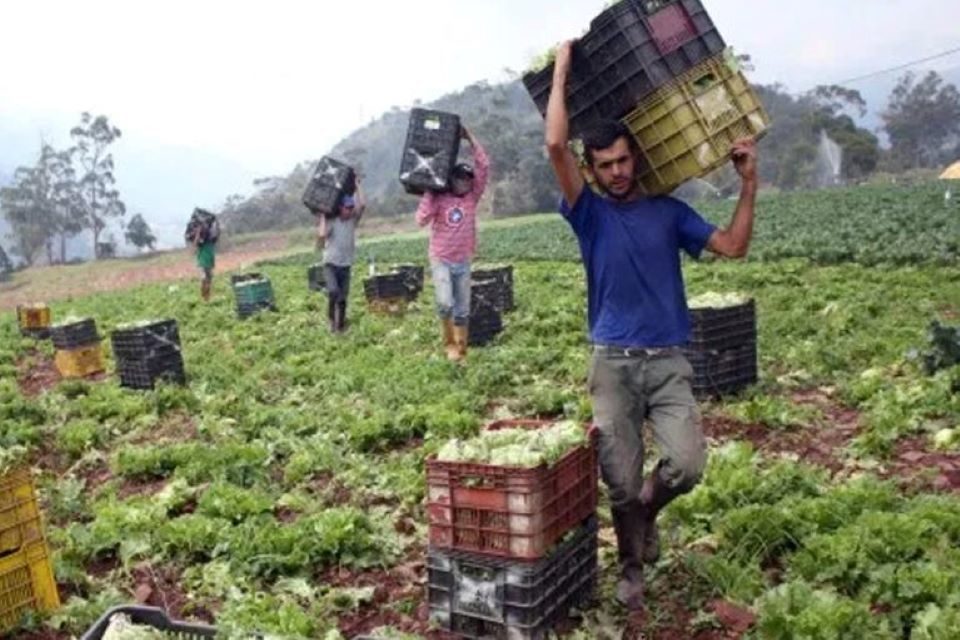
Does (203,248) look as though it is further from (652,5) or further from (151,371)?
(652,5)

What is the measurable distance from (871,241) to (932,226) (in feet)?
12.6

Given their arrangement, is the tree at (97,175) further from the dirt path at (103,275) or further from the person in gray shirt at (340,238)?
the person in gray shirt at (340,238)

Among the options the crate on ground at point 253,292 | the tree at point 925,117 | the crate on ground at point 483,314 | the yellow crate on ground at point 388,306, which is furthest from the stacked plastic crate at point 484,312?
the tree at point 925,117

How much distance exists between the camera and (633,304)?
4977 millimetres

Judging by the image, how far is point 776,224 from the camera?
109 ft

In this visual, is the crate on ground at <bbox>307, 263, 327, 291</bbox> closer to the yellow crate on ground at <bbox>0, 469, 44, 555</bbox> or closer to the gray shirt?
the gray shirt

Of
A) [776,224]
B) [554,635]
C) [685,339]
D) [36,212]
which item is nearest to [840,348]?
[685,339]

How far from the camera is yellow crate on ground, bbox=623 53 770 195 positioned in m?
4.94

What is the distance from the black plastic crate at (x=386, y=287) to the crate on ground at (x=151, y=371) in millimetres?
5375

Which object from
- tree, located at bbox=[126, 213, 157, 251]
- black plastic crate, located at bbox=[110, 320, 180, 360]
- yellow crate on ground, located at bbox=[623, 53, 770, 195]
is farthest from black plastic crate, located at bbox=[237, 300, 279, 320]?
tree, located at bbox=[126, 213, 157, 251]

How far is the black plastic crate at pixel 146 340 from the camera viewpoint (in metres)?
12.4

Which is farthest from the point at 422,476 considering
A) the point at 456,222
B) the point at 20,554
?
the point at 456,222

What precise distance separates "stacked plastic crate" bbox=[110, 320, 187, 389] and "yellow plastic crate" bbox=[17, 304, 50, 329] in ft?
26.4

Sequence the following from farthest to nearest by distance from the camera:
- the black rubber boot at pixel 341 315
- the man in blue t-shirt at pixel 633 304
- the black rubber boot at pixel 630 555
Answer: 1. the black rubber boot at pixel 341 315
2. the black rubber boot at pixel 630 555
3. the man in blue t-shirt at pixel 633 304
